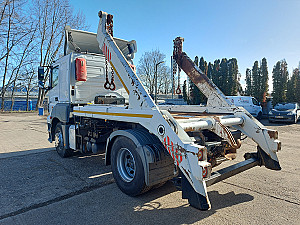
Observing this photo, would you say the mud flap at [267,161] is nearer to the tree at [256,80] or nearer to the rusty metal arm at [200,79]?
the rusty metal arm at [200,79]

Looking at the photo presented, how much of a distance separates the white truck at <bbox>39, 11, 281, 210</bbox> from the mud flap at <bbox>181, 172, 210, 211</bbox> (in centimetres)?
1

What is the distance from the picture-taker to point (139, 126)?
12.3 ft

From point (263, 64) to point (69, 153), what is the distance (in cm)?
2408

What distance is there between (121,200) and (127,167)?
54cm

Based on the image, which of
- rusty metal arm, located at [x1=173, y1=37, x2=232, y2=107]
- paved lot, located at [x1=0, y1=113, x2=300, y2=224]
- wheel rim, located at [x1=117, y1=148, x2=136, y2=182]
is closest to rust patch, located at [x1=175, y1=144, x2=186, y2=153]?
paved lot, located at [x1=0, y1=113, x2=300, y2=224]

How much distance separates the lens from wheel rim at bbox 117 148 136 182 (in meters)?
3.68

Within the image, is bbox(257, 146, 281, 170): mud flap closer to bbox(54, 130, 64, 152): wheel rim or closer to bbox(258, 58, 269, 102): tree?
bbox(54, 130, 64, 152): wheel rim

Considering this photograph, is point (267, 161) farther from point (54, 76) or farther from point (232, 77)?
point (232, 77)

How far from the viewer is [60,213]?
10.2 feet

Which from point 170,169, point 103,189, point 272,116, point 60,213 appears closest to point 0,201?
point 60,213

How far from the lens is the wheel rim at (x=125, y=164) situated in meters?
3.68

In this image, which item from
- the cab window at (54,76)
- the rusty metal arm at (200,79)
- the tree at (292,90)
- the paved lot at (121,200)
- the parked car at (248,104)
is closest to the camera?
the paved lot at (121,200)

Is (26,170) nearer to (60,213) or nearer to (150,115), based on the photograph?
(60,213)

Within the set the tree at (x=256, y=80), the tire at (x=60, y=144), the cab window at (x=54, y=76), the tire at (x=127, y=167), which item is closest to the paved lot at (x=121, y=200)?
the tire at (x=127, y=167)
